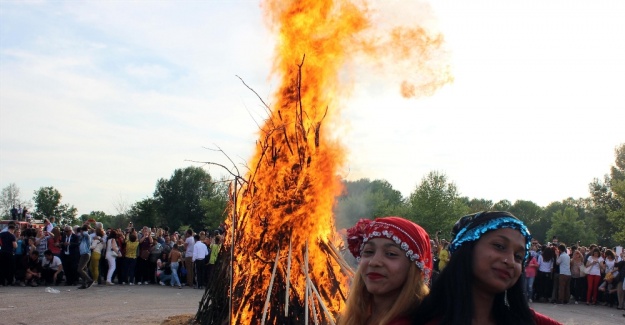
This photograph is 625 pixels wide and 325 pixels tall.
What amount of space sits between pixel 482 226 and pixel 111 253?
54.7 feet

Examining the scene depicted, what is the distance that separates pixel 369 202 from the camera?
153 ft

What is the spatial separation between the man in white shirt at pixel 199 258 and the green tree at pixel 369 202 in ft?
13.8

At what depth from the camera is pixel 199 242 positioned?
18234mm

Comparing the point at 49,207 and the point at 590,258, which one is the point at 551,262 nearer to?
the point at 590,258

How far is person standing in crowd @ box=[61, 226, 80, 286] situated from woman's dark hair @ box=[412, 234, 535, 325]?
1611 cm

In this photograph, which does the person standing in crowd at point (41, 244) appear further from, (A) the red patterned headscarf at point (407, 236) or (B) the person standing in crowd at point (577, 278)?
(A) the red patterned headscarf at point (407, 236)

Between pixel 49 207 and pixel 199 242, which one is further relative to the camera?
pixel 49 207

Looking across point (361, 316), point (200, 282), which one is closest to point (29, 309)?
point (200, 282)

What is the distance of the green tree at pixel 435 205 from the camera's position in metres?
47.0

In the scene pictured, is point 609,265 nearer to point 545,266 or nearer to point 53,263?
point 545,266

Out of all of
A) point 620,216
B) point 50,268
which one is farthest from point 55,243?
point 620,216

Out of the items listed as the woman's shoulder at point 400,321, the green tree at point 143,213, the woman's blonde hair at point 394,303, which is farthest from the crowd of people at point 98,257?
the green tree at point 143,213

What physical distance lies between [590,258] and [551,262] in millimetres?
1043

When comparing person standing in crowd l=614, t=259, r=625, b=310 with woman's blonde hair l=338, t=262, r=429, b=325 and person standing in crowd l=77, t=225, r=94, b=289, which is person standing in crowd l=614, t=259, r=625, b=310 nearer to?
person standing in crowd l=77, t=225, r=94, b=289
